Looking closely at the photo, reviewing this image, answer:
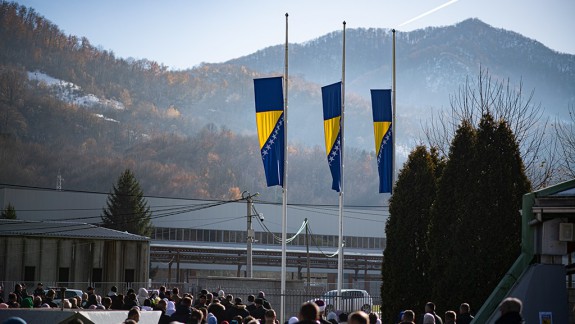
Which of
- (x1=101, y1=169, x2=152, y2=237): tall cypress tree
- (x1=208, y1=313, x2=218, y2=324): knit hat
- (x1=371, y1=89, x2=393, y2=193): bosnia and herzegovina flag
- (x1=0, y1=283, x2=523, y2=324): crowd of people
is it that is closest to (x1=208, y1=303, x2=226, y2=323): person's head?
(x1=0, y1=283, x2=523, y2=324): crowd of people

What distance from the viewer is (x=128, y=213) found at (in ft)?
282

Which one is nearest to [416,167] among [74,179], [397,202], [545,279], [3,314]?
[397,202]

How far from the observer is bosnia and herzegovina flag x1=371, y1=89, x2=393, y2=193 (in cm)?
3088

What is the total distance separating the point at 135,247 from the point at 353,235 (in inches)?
1765

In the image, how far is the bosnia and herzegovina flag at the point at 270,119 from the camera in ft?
94.3

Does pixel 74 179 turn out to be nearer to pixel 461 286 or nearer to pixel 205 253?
pixel 205 253

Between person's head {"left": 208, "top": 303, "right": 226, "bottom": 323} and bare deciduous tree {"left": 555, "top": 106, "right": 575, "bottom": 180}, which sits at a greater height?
bare deciduous tree {"left": 555, "top": 106, "right": 575, "bottom": 180}

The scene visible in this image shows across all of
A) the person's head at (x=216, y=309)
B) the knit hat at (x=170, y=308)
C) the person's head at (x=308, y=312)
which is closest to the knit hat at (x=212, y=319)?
the person's head at (x=216, y=309)

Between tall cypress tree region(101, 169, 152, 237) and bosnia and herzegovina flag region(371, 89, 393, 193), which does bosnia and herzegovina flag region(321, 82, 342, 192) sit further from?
tall cypress tree region(101, 169, 152, 237)

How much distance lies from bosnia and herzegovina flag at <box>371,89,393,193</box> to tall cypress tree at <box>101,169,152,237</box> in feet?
182

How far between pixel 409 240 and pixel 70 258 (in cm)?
3101

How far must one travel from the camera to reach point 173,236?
9044cm

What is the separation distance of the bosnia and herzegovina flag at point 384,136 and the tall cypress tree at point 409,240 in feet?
12.6

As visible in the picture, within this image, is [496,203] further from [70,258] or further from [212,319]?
[70,258]
